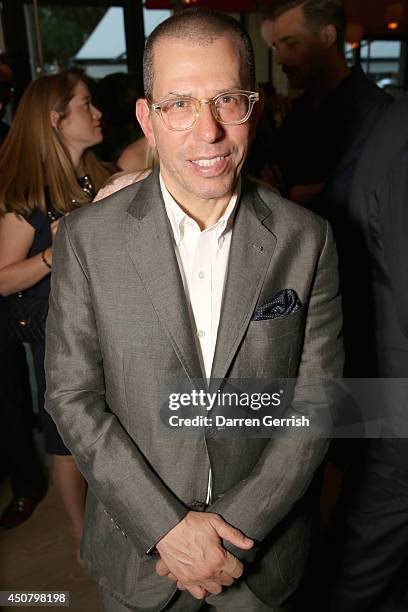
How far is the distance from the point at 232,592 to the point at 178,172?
0.86m

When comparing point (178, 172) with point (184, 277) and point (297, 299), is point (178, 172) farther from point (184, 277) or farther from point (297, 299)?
point (297, 299)

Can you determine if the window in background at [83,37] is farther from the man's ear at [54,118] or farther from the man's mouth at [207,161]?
the man's mouth at [207,161]

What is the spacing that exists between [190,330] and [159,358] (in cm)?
8

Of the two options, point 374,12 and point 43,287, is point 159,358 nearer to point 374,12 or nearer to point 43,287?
point 43,287

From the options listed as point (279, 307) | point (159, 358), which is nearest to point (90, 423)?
point (159, 358)

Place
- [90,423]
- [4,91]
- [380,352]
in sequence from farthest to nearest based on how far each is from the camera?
[4,91]
[380,352]
[90,423]

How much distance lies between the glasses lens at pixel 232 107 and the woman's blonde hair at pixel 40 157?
1.09 meters

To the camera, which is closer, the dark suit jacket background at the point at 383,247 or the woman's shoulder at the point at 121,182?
the dark suit jacket background at the point at 383,247

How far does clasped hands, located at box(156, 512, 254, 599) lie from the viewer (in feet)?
3.45

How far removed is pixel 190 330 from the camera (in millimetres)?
1059

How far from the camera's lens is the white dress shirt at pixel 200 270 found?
112 centimetres

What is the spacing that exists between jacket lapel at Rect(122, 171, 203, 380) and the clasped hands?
284 millimetres

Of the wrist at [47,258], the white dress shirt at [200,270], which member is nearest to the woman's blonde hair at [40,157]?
the wrist at [47,258]

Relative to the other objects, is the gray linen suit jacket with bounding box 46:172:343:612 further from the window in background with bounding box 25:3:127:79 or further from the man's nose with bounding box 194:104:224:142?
the window in background with bounding box 25:3:127:79
